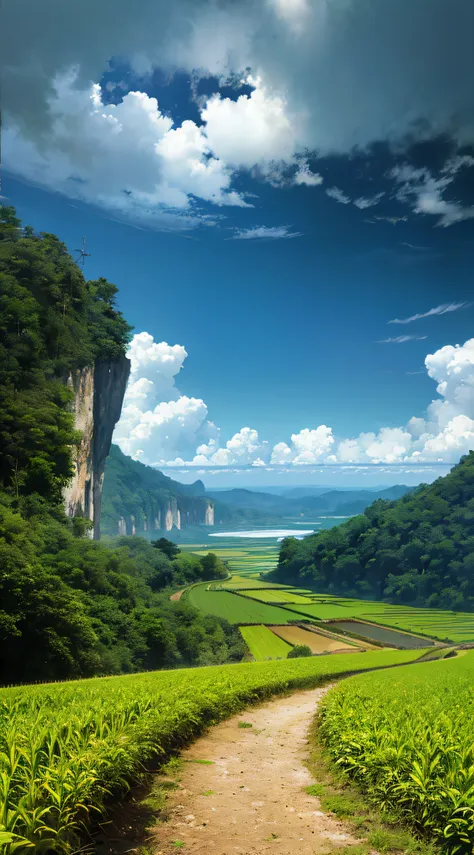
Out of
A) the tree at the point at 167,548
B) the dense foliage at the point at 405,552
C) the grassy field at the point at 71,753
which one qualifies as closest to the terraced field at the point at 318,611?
the dense foliage at the point at 405,552

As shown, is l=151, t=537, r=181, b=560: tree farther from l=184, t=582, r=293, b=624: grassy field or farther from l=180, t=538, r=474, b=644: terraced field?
l=184, t=582, r=293, b=624: grassy field

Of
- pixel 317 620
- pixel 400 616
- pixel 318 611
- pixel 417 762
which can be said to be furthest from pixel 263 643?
pixel 417 762

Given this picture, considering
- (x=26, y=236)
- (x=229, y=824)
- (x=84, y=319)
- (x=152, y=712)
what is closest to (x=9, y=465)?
(x=84, y=319)

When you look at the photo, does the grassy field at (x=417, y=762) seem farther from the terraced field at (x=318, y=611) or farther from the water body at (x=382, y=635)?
the terraced field at (x=318, y=611)

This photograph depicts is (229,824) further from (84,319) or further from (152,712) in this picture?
(84,319)

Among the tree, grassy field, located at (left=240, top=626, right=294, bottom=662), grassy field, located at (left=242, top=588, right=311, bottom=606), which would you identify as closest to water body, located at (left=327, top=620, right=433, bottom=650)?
grassy field, located at (left=240, top=626, right=294, bottom=662)

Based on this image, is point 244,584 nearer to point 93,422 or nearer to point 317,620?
point 317,620
